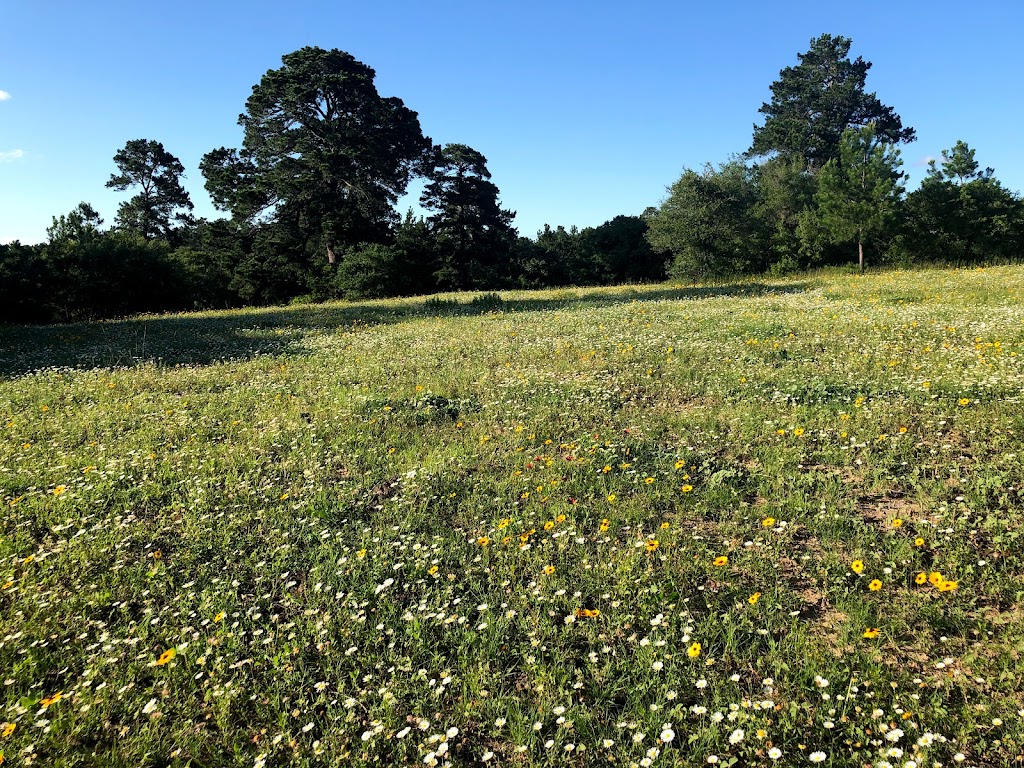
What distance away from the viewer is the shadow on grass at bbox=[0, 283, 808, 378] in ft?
42.3

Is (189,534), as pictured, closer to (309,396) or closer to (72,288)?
(309,396)

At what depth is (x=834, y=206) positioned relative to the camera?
1258 inches

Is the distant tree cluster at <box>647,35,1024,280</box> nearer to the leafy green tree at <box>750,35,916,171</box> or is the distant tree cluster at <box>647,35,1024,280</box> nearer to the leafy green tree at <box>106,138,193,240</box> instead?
the leafy green tree at <box>750,35,916,171</box>

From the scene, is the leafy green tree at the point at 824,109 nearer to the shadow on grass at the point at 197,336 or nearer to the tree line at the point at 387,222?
the tree line at the point at 387,222

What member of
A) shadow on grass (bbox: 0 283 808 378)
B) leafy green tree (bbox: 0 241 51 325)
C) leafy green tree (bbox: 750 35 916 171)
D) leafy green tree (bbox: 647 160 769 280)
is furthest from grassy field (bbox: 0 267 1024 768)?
leafy green tree (bbox: 750 35 916 171)

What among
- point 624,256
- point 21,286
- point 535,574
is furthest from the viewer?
point 624,256

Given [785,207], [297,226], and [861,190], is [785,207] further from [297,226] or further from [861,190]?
[297,226]

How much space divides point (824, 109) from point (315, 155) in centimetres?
4703

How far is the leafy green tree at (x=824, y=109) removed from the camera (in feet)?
174

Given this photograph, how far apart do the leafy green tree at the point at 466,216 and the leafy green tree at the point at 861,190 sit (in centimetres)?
2317

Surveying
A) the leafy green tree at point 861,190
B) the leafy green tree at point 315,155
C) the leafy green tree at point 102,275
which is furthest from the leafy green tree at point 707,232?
the leafy green tree at point 102,275

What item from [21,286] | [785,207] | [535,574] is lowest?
[535,574]

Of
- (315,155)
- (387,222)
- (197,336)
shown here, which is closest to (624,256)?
(387,222)

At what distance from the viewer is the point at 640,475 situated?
200 inches
